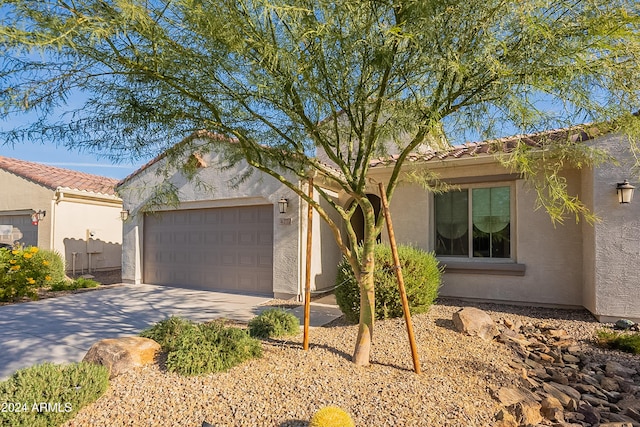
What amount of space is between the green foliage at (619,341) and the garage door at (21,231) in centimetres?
1759

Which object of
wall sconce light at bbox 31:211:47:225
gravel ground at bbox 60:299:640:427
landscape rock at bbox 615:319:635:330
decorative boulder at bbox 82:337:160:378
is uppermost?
wall sconce light at bbox 31:211:47:225

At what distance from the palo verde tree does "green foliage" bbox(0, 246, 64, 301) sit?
7694 mm

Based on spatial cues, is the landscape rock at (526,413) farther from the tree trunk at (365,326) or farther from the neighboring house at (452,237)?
the neighboring house at (452,237)

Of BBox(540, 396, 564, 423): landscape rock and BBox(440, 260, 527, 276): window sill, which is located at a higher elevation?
BBox(440, 260, 527, 276): window sill

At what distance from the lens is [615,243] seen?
21.5 feet

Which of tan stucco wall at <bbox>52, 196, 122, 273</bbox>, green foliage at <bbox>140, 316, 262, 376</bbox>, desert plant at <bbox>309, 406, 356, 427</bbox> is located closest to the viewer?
desert plant at <bbox>309, 406, 356, 427</bbox>

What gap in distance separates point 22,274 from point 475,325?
11044 mm

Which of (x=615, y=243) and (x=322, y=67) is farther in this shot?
(x=615, y=243)

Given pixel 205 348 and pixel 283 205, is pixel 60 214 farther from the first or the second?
pixel 205 348

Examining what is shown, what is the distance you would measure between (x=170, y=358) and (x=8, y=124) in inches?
116

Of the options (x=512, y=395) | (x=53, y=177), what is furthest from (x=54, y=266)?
(x=512, y=395)

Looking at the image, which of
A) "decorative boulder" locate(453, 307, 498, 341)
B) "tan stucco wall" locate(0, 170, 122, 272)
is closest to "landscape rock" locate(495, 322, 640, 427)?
"decorative boulder" locate(453, 307, 498, 341)

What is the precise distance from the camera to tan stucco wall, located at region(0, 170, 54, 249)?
43.9ft

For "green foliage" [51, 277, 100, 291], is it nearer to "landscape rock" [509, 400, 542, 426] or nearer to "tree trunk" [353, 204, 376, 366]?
"tree trunk" [353, 204, 376, 366]
